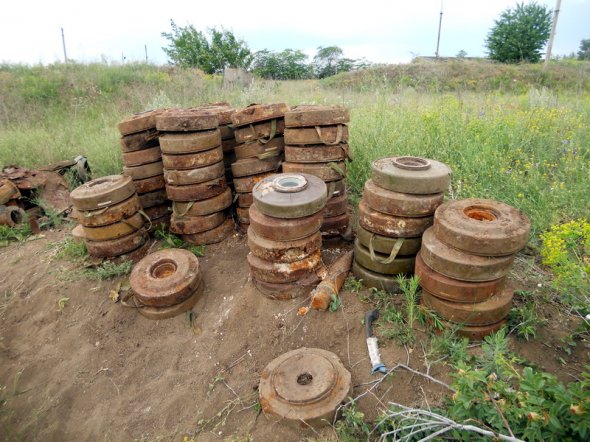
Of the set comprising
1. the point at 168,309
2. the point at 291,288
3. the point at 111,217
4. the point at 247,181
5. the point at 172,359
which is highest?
the point at 247,181

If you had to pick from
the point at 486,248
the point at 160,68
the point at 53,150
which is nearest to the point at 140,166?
the point at 486,248

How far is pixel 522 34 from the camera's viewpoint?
2559 centimetres

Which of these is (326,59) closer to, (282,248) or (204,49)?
(204,49)

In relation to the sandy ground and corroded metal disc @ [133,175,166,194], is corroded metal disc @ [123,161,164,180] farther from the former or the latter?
the sandy ground

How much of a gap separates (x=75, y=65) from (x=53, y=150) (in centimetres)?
848

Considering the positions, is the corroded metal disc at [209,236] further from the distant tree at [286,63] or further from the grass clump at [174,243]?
the distant tree at [286,63]

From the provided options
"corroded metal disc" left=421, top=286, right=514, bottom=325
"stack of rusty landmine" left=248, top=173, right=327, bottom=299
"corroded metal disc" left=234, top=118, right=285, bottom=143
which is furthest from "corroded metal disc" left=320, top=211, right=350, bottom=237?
→ "corroded metal disc" left=421, top=286, right=514, bottom=325

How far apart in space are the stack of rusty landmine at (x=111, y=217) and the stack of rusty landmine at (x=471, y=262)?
2.97m

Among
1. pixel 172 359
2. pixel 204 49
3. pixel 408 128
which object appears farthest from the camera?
pixel 204 49

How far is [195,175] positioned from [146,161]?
30.0 inches

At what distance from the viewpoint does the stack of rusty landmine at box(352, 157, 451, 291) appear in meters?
2.54

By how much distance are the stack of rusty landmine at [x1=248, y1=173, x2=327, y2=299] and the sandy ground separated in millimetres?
201

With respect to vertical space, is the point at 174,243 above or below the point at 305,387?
above

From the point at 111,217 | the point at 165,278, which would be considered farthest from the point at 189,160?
the point at 165,278
